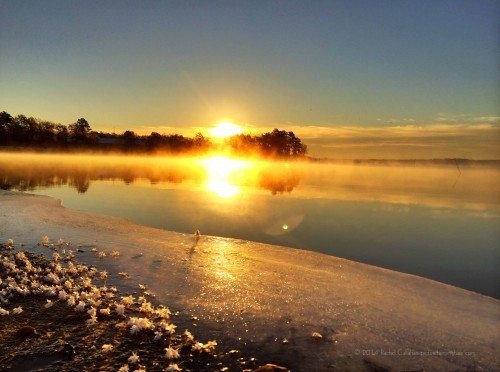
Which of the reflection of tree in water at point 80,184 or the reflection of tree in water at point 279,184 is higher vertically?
the reflection of tree in water at point 279,184

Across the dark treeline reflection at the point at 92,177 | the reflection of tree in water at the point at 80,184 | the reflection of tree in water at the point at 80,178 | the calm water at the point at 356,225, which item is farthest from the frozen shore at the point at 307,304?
the dark treeline reflection at the point at 92,177

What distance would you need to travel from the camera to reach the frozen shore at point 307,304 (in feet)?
29.6

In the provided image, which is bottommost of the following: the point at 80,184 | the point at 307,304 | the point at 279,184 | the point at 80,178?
the point at 80,178

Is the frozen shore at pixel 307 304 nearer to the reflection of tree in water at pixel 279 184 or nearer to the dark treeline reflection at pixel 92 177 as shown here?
the dark treeline reflection at pixel 92 177

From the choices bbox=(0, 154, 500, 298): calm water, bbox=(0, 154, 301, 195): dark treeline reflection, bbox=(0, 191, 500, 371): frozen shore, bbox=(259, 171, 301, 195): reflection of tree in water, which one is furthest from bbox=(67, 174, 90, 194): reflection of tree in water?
bbox=(0, 191, 500, 371): frozen shore

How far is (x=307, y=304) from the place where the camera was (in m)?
11.7

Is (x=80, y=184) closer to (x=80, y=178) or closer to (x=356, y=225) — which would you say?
(x=80, y=178)

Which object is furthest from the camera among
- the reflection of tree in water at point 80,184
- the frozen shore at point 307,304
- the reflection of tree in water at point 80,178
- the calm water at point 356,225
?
the reflection of tree in water at point 80,178

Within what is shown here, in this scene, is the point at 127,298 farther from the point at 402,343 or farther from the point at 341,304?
the point at 402,343

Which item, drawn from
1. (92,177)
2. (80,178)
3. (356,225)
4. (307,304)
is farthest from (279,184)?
(307,304)

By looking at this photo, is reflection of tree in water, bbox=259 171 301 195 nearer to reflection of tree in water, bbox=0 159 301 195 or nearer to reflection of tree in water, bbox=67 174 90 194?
reflection of tree in water, bbox=0 159 301 195

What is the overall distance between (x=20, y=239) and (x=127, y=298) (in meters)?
10.5

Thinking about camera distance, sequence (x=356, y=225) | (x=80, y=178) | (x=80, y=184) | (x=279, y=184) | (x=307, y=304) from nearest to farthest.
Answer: (x=307, y=304)
(x=356, y=225)
(x=80, y=184)
(x=80, y=178)
(x=279, y=184)

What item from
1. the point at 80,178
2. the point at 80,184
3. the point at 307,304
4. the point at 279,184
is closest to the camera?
the point at 307,304
